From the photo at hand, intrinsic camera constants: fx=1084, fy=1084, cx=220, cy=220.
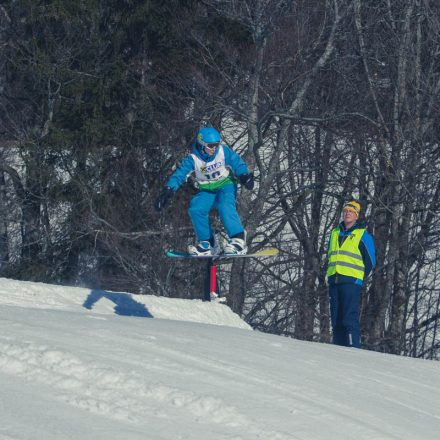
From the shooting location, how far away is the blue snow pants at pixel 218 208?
1002 cm

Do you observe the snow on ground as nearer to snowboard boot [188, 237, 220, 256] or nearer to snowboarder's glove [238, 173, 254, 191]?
snowboard boot [188, 237, 220, 256]

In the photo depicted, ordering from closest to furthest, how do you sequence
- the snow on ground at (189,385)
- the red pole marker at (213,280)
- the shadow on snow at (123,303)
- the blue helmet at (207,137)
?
the snow on ground at (189,385)
the blue helmet at (207,137)
the red pole marker at (213,280)
the shadow on snow at (123,303)

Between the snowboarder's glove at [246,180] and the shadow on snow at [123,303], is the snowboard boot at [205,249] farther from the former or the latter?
the shadow on snow at [123,303]

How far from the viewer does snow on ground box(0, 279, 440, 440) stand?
196 inches

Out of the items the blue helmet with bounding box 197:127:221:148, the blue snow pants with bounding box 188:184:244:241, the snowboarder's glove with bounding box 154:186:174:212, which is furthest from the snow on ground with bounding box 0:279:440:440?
the blue helmet with bounding box 197:127:221:148

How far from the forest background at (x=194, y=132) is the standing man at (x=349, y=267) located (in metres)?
→ 9.95

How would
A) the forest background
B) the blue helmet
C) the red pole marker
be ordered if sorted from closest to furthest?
the blue helmet, the red pole marker, the forest background

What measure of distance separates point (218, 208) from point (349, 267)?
1.33 metres

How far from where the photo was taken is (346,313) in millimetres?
9992

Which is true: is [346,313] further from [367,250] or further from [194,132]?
[194,132]

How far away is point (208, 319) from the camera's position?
10633 millimetres

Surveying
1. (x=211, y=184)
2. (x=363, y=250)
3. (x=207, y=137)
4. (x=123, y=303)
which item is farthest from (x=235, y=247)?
(x=123, y=303)

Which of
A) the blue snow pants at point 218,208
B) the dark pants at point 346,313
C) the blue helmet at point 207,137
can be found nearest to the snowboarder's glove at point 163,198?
the blue snow pants at point 218,208

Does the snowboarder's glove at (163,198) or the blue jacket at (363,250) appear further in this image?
the blue jacket at (363,250)
